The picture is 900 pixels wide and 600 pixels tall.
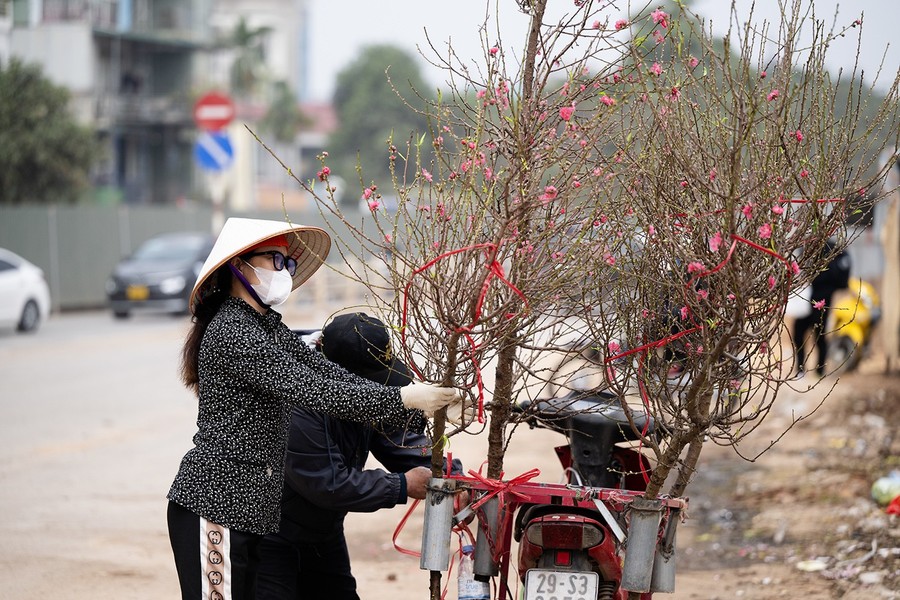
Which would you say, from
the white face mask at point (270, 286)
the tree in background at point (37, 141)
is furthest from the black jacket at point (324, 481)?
the tree in background at point (37, 141)

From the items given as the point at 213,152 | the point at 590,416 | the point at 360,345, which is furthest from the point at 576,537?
the point at 213,152

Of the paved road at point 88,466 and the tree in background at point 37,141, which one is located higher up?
the tree in background at point 37,141

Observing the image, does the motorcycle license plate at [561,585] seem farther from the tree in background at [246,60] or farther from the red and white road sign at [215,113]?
the tree in background at [246,60]

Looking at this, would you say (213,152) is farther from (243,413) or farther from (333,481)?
(243,413)

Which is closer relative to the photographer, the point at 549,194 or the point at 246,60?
the point at 549,194

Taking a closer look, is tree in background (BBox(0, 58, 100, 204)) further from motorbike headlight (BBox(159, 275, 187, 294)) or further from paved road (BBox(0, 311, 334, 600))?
paved road (BBox(0, 311, 334, 600))

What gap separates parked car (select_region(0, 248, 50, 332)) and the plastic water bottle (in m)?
15.5

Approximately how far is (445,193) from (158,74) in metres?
46.4

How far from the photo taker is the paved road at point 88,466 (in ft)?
20.1

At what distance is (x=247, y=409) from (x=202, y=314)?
1.30 feet

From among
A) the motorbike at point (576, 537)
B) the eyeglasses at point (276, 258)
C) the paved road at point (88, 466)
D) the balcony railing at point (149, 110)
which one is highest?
the balcony railing at point (149, 110)

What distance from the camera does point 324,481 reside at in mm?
3986

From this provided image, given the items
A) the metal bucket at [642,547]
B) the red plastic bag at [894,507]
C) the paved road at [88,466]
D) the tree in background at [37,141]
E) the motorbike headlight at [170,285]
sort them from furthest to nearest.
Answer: the tree in background at [37,141] < the motorbike headlight at [170,285] < the red plastic bag at [894,507] < the paved road at [88,466] < the metal bucket at [642,547]

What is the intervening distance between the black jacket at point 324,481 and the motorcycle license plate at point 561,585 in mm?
502
